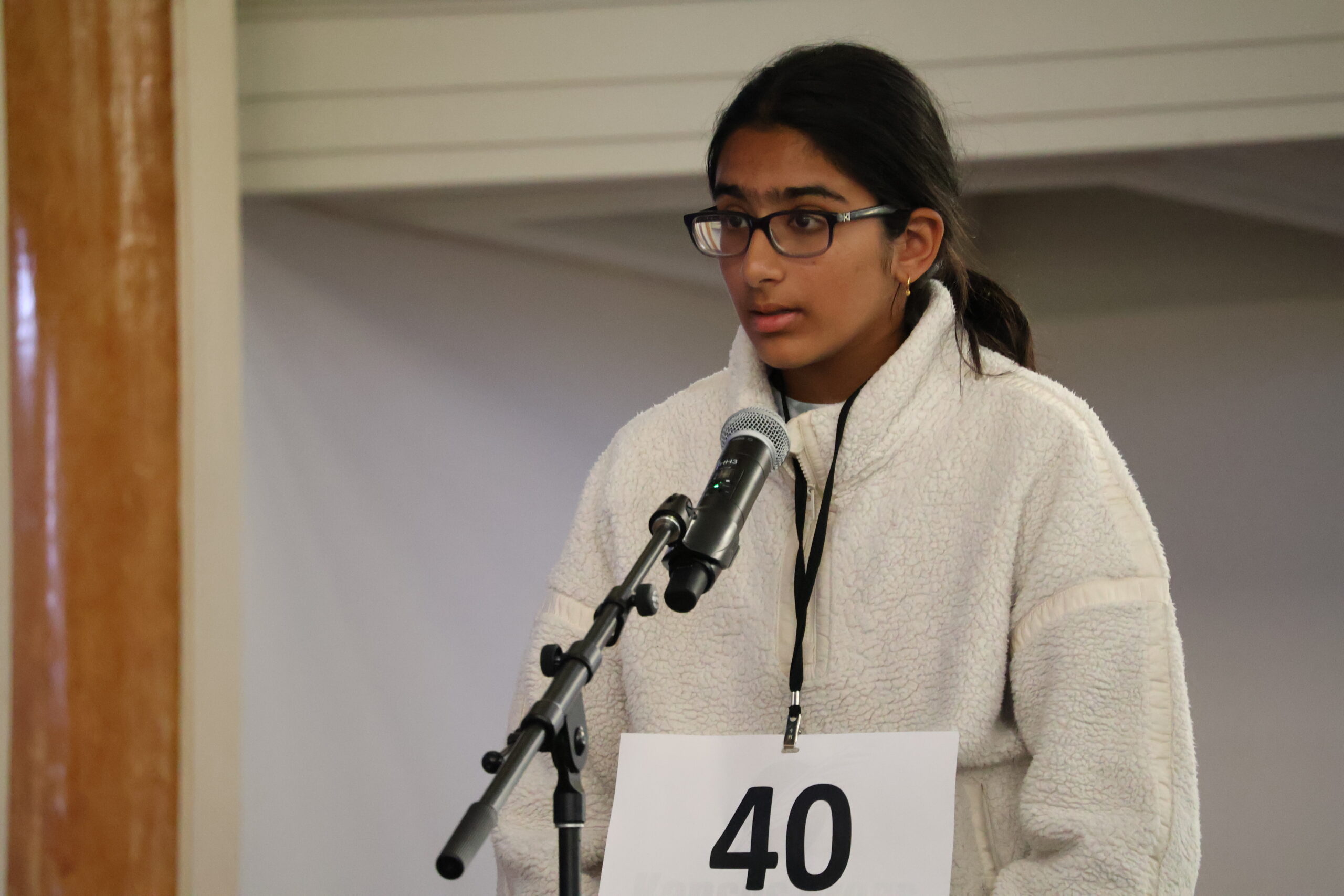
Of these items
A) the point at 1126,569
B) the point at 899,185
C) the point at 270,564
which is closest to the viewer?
the point at 1126,569

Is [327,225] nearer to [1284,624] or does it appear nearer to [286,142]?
[286,142]

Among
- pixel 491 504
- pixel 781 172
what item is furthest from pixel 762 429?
pixel 491 504

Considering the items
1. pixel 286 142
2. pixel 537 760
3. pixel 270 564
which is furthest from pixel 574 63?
pixel 537 760

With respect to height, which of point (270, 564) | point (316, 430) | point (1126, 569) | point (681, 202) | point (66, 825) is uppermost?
point (681, 202)

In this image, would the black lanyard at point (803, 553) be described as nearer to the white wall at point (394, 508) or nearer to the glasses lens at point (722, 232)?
the glasses lens at point (722, 232)

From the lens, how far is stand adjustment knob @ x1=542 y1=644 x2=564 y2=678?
85cm

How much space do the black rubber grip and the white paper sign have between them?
0.42 m

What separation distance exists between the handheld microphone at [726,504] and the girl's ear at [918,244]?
35 cm

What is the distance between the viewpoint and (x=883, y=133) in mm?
1308

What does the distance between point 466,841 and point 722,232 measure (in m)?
0.74

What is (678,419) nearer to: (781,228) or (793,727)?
(781,228)

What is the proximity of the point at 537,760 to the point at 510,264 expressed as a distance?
1.82 m

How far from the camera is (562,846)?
877 mm

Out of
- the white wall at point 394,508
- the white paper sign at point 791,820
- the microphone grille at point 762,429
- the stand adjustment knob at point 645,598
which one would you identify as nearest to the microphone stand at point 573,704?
the stand adjustment knob at point 645,598
